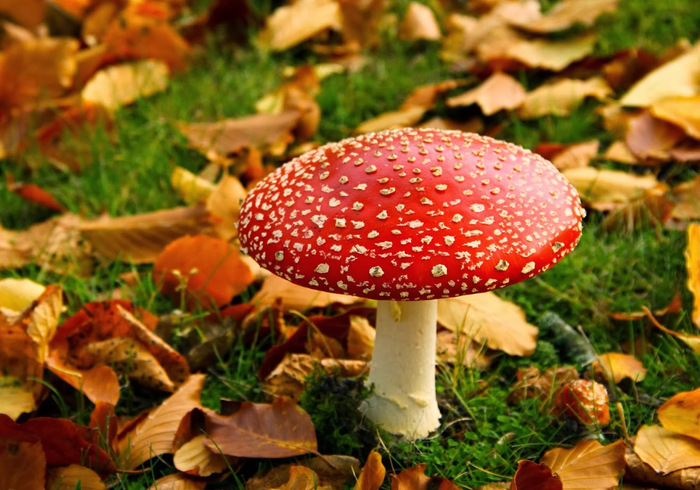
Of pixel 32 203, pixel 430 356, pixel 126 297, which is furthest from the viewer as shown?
pixel 32 203

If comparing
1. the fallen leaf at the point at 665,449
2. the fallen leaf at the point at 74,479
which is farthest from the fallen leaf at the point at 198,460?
the fallen leaf at the point at 665,449

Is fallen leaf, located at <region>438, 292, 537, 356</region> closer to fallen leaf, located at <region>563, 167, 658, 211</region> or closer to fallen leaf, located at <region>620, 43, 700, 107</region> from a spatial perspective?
fallen leaf, located at <region>563, 167, 658, 211</region>

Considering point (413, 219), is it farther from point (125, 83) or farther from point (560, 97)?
point (125, 83)

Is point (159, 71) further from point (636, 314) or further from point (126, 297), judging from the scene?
point (636, 314)

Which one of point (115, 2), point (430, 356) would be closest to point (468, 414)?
point (430, 356)

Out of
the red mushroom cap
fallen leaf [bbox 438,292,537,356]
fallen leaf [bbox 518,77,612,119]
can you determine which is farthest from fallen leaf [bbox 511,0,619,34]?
the red mushroom cap

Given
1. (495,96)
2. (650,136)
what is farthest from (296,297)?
(650,136)

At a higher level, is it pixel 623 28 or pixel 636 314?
pixel 623 28
